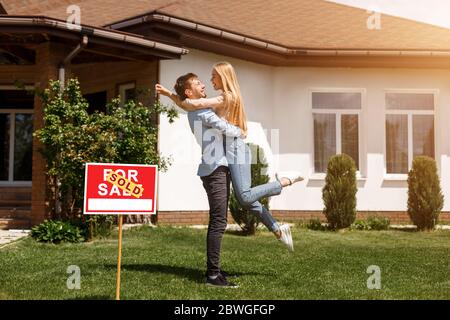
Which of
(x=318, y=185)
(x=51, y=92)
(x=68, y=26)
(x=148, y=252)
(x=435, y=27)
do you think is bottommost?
(x=148, y=252)

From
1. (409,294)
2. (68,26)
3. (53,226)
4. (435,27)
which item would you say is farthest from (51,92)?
(435,27)

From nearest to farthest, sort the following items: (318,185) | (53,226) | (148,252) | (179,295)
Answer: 1. (179,295)
2. (148,252)
3. (53,226)
4. (318,185)

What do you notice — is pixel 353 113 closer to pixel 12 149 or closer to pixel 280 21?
pixel 280 21

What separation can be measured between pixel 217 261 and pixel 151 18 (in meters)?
7.13

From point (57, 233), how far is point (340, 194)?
5596 mm

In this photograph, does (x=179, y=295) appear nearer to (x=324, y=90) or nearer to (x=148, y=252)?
(x=148, y=252)

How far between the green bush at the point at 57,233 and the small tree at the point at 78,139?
685 mm

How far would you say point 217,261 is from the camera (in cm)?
529

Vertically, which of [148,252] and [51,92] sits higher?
[51,92]

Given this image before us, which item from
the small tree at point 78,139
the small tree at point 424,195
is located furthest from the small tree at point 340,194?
the small tree at point 78,139

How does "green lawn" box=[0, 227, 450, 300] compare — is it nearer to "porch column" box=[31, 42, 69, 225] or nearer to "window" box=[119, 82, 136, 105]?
"porch column" box=[31, 42, 69, 225]

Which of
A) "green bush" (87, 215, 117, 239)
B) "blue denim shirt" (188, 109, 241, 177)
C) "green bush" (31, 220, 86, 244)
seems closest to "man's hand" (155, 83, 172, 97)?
"blue denim shirt" (188, 109, 241, 177)

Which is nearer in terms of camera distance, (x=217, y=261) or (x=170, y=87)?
(x=217, y=261)

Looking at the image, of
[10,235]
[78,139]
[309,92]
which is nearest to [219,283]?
[78,139]
